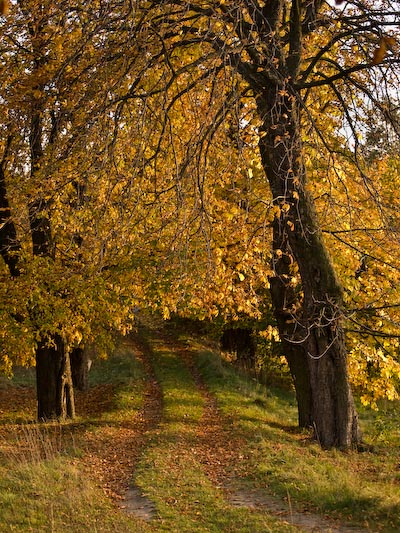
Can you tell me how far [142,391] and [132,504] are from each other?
1193cm

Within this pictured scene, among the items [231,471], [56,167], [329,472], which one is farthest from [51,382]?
[329,472]

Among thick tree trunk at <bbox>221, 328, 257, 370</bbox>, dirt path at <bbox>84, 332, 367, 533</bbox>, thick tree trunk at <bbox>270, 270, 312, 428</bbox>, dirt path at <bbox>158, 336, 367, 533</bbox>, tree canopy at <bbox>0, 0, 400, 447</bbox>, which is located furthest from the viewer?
thick tree trunk at <bbox>221, 328, 257, 370</bbox>

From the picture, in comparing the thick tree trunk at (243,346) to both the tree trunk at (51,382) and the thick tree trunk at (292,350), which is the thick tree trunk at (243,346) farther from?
the thick tree trunk at (292,350)

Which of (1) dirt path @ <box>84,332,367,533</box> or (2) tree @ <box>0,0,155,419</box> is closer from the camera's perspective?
(1) dirt path @ <box>84,332,367,533</box>

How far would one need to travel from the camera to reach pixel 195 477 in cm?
973

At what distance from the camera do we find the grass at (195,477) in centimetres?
749

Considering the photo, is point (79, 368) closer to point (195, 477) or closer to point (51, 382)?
point (51, 382)

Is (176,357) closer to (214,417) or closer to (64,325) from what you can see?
(214,417)

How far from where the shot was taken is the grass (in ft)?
24.6

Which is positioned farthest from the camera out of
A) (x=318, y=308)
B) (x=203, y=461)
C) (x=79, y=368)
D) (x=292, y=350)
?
(x=79, y=368)

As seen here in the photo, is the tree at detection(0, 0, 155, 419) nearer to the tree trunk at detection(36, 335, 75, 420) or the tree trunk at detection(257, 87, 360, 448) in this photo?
the tree trunk at detection(36, 335, 75, 420)

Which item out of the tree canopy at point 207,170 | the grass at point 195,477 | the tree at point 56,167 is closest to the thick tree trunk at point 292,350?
the tree canopy at point 207,170

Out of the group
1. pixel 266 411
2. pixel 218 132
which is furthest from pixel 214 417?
pixel 218 132

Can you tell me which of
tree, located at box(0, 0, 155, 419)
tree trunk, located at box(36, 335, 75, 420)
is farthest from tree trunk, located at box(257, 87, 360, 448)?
tree trunk, located at box(36, 335, 75, 420)
